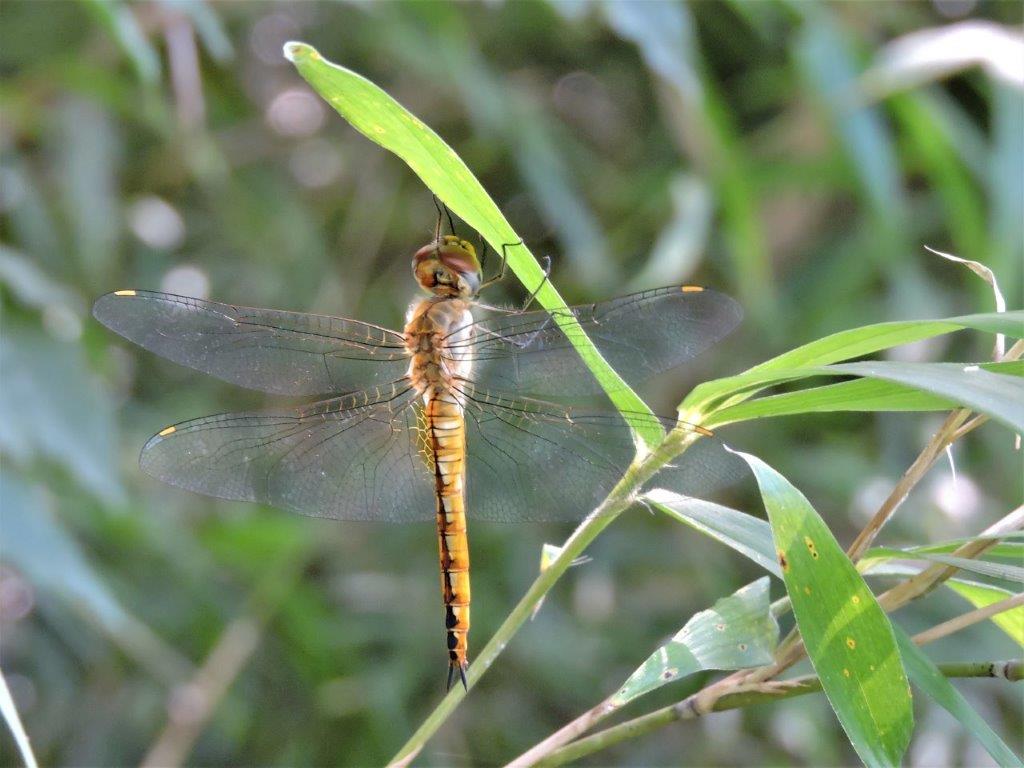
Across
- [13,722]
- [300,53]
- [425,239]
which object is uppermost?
[425,239]

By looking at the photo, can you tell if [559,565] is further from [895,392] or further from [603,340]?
[603,340]

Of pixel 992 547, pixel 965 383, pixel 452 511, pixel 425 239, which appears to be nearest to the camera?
pixel 965 383

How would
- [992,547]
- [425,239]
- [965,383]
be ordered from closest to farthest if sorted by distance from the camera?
[965,383]
[992,547]
[425,239]

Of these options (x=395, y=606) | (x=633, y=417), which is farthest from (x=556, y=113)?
(x=633, y=417)

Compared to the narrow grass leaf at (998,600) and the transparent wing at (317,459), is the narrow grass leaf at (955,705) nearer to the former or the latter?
the narrow grass leaf at (998,600)

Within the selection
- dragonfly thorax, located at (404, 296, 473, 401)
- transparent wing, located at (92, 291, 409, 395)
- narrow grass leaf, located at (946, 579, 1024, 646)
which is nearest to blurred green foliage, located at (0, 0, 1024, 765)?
transparent wing, located at (92, 291, 409, 395)

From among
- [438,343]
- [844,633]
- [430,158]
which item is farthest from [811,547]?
[438,343]
